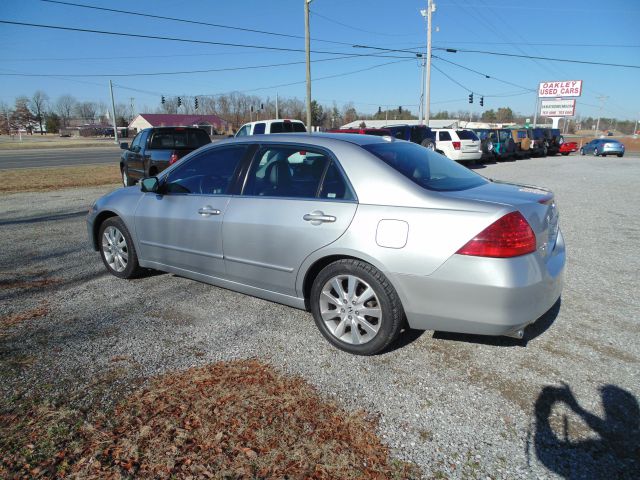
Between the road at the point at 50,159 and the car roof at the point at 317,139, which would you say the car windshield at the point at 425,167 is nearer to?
the car roof at the point at 317,139

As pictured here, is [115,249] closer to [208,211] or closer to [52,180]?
[208,211]

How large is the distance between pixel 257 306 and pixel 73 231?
4.70 meters

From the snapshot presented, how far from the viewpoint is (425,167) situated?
137 inches

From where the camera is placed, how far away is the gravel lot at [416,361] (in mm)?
2303

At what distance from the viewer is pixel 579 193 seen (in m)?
12.0

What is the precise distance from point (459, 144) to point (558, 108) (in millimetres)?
39376

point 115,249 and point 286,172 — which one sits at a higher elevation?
point 286,172

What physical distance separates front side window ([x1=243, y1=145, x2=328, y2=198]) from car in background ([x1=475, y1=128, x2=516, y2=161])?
→ 2265 centimetres

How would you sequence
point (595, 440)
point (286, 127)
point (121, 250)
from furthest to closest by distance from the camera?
point (286, 127), point (121, 250), point (595, 440)

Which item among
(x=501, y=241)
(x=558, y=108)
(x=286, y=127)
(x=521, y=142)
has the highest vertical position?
(x=558, y=108)

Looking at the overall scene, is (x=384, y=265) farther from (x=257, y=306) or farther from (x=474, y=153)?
(x=474, y=153)

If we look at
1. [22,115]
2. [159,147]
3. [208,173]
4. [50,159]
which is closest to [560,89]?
[50,159]

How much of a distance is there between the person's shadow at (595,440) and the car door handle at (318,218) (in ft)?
5.74

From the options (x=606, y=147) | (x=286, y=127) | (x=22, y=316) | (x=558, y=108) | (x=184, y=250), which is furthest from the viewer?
(x=558, y=108)
